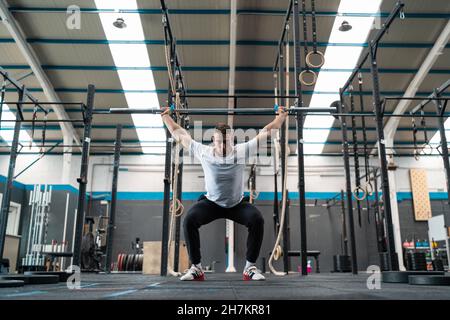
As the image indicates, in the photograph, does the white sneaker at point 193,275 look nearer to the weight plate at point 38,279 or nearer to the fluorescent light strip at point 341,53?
the weight plate at point 38,279

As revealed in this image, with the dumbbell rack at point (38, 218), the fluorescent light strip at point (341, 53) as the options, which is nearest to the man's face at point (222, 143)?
the fluorescent light strip at point (341, 53)

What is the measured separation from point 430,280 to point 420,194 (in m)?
10.5

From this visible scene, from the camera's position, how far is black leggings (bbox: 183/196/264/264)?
9.33ft

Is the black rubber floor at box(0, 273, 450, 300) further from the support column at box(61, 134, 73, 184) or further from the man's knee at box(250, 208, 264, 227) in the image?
the support column at box(61, 134, 73, 184)

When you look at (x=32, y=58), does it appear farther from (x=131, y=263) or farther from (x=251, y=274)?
(x=251, y=274)

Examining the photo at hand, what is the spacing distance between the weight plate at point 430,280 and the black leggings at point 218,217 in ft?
3.41

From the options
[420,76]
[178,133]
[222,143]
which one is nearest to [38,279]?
[178,133]

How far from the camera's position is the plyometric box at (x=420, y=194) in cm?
1152

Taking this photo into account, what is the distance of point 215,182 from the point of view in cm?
287

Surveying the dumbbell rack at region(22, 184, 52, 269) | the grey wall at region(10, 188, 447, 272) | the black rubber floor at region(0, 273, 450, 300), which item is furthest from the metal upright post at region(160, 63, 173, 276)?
the grey wall at region(10, 188, 447, 272)

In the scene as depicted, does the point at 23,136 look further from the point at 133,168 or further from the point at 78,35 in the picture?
the point at 78,35

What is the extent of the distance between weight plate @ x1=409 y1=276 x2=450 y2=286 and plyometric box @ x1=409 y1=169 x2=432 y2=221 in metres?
10.1

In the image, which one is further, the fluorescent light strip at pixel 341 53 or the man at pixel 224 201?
the fluorescent light strip at pixel 341 53
